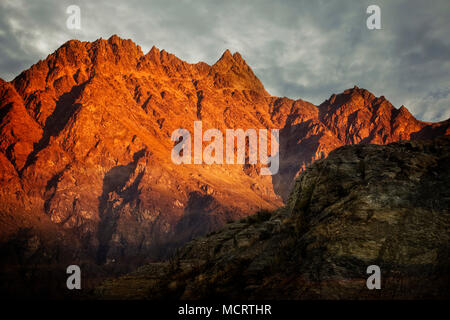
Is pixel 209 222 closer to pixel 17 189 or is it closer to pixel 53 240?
pixel 53 240

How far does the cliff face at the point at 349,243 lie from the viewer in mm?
5555

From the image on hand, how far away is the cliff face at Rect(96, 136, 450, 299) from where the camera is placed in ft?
18.2

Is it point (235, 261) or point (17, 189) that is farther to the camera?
point (17, 189)

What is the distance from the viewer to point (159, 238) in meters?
175

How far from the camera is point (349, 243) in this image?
6328mm

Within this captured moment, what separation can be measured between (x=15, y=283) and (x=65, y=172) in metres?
73.3

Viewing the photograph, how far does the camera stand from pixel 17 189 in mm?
165375
